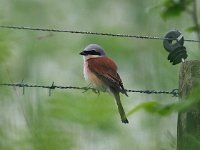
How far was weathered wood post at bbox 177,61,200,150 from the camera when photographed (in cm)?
400

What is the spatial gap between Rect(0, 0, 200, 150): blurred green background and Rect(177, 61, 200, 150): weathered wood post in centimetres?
13

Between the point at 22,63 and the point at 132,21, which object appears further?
the point at 132,21

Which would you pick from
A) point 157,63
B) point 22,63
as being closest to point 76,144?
point 157,63

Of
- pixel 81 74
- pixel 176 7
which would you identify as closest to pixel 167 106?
pixel 176 7

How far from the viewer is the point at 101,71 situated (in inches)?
247

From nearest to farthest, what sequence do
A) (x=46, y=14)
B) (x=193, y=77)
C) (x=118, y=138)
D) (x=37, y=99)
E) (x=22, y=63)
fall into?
(x=193, y=77), (x=37, y=99), (x=118, y=138), (x=22, y=63), (x=46, y=14)

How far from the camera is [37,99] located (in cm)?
504

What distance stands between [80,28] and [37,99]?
569cm

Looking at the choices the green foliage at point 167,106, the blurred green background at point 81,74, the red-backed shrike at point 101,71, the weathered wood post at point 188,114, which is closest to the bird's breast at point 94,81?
the red-backed shrike at point 101,71

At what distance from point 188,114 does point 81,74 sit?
5.31 metres

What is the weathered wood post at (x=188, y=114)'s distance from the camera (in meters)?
4.00

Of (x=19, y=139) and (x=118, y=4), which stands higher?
(x=118, y=4)

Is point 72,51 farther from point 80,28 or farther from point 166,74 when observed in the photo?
point 166,74

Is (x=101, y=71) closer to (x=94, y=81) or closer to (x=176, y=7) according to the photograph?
(x=94, y=81)
